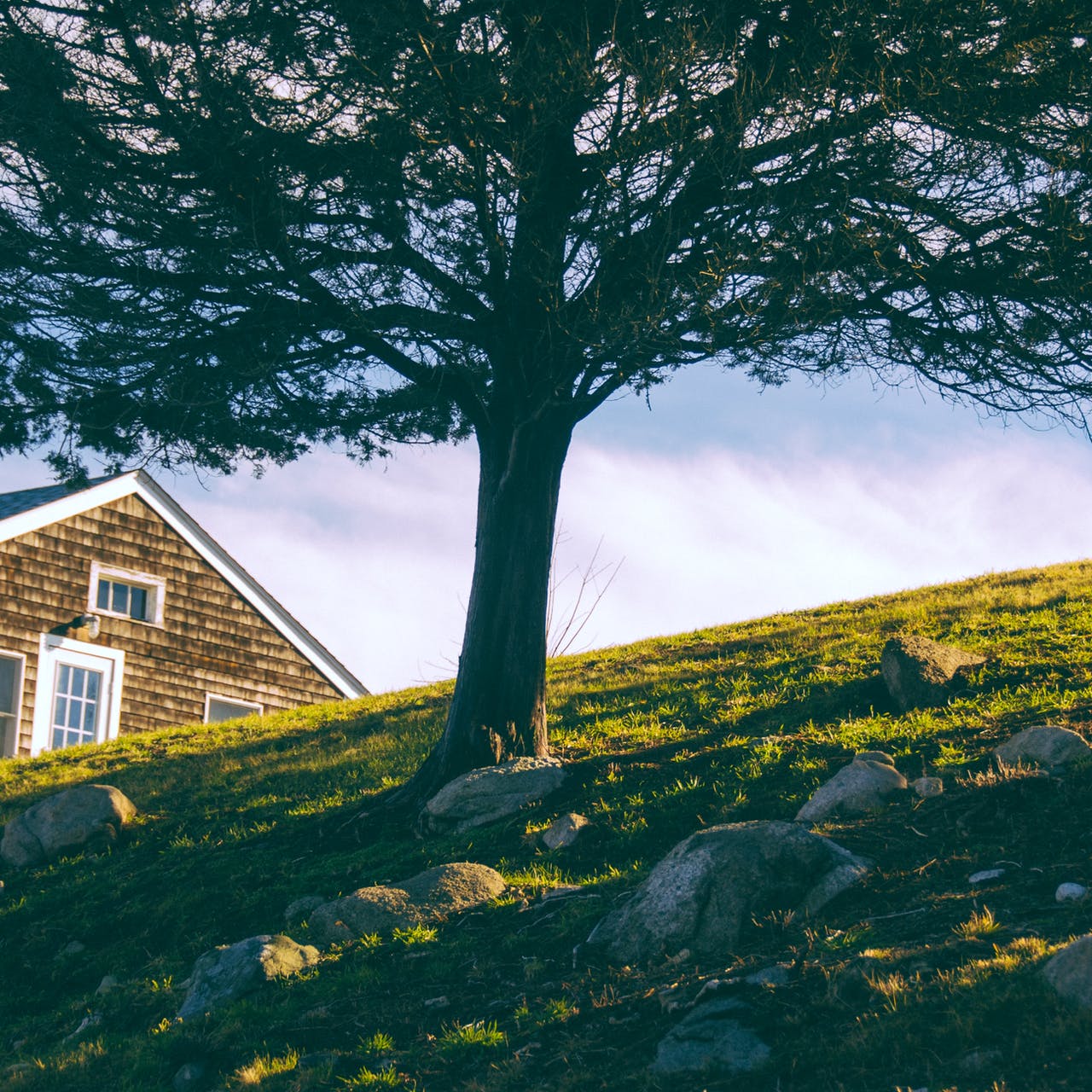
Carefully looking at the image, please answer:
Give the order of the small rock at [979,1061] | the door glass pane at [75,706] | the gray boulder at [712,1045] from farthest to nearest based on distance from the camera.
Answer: the door glass pane at [75,706], the gray boulder at [712,1045], the small rock at [979,1061]

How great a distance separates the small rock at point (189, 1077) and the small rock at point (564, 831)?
11.4ft

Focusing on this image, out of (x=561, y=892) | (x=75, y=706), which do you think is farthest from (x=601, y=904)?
(x=75, y=706)

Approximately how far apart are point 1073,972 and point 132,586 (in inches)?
822

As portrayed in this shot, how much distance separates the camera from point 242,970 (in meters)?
7.60

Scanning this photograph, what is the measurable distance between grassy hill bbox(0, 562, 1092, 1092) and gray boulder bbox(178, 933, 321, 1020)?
0.57ft

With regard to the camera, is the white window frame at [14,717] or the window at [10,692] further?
the window at [10,692]

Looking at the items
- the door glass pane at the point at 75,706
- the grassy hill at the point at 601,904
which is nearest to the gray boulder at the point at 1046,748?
the grassy hill at the point at 601,904

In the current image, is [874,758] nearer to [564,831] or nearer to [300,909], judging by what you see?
[564,831]

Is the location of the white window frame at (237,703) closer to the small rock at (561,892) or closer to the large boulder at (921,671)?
the large boulder at (921,671)

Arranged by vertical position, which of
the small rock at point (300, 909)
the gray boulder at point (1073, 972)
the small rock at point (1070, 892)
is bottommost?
the small rock at point (300, 909)

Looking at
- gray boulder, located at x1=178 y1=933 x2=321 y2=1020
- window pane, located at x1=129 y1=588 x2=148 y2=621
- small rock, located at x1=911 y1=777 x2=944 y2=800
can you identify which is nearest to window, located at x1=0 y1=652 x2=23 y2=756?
window pane, located at x1=129 y1=588 x2=148 y2=621

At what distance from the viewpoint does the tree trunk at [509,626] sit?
37.1 feet

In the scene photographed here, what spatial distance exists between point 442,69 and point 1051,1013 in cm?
809

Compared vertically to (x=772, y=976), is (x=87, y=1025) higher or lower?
lower
